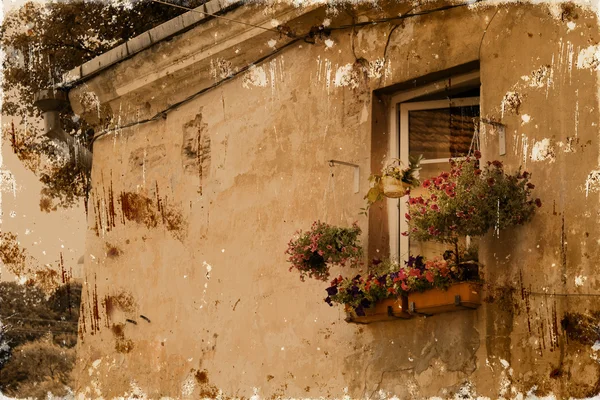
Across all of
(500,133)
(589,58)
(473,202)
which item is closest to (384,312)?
(473,202)

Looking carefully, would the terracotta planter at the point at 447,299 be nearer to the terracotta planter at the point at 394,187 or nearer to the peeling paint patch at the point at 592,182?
the terracotta planter at the point at 394,187

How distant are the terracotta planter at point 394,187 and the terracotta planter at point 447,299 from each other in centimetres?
70

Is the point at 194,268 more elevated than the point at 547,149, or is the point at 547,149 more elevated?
the point at 547,149

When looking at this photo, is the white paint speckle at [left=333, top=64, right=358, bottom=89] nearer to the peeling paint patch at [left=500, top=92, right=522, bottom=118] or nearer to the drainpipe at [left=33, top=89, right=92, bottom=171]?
the peeling paint patch at [left=500, top=92, right=522, bottom=118]

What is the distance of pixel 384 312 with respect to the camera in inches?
280

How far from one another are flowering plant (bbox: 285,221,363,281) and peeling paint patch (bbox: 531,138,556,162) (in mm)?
1436

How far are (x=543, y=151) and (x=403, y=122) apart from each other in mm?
1535

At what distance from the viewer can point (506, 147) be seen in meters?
6.88

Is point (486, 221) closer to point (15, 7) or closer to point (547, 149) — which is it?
point (547, 149)

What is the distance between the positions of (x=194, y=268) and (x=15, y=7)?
5.86 metres

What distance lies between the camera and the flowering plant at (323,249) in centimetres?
746

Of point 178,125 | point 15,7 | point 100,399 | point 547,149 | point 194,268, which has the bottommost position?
point 100,399

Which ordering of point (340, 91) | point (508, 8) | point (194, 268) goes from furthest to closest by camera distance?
1. point (194, 268)
2. point (340, 91)
3. point (508, 8)

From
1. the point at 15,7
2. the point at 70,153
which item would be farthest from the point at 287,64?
the point at 15,7
